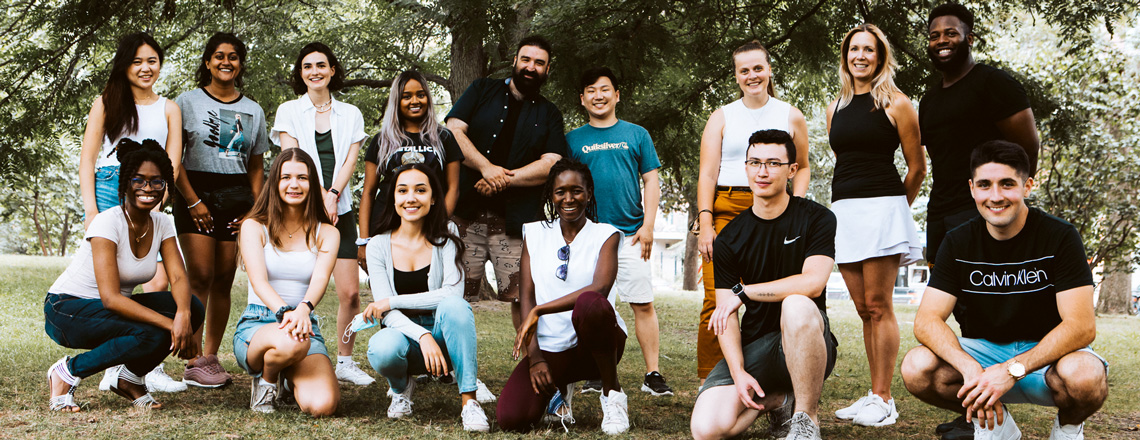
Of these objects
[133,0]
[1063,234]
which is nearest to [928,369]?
[1063,234]

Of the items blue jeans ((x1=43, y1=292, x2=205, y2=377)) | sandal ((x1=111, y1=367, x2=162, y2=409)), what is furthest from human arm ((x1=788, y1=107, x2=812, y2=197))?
sandal ((x1=111, y1=367, x2=162, y2=409))

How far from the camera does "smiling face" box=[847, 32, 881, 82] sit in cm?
440

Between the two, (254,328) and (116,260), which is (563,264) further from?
(116,260)

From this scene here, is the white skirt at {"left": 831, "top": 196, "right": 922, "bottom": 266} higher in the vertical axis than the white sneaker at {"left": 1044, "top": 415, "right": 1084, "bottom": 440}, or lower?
higher

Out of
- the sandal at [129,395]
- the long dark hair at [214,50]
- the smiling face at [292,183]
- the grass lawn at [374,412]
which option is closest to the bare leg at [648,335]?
the grass lawn at [374,412]

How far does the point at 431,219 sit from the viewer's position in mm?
4441

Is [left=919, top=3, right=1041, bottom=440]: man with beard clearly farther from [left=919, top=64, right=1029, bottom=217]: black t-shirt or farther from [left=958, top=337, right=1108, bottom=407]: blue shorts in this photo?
[left=958, top=337, right=1108, bottom=407]: blue shorts

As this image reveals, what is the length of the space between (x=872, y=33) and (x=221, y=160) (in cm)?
371

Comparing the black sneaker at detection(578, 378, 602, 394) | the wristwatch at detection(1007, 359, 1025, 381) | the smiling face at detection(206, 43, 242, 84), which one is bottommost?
the black sneaker at detection(578, 378, 602, 394)

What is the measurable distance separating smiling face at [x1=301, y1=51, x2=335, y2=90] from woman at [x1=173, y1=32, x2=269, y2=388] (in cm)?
39

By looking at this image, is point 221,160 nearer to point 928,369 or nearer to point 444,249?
point 444,249

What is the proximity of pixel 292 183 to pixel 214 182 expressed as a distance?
93 centimetres

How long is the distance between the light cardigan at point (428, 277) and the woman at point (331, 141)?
2.47 feet

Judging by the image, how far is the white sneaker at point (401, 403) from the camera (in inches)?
161
